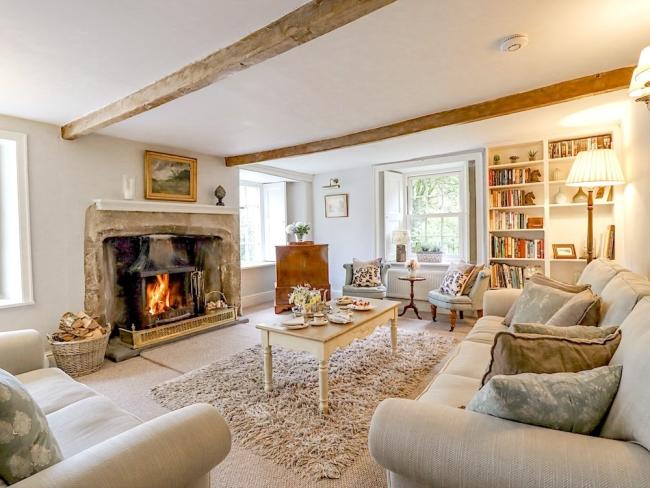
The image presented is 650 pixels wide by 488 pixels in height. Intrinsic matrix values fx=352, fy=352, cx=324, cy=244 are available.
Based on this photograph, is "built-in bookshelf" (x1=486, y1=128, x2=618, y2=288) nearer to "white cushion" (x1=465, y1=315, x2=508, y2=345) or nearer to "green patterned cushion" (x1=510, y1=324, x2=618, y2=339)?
"white cushion" (x1=465, y1=315, x2=508, y2=345)

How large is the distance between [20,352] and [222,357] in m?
1.64

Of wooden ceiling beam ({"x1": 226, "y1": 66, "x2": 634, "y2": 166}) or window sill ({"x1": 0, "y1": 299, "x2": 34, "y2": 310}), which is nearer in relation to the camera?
wooden ceiling beam ({"x1": 226, "y1": 66, "x2": 634, "y2": 166})

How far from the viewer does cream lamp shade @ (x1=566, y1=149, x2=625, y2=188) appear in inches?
113

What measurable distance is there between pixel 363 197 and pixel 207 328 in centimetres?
311

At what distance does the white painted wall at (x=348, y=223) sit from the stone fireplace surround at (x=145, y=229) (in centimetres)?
187

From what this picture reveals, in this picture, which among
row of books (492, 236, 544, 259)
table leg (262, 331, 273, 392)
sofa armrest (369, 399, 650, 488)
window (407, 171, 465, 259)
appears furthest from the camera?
window (407, 171, 465, 259)

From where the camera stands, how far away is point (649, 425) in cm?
88

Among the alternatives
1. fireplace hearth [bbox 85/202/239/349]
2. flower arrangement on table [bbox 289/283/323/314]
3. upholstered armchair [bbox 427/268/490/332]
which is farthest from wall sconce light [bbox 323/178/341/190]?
flower arrangement on table [bbox 289/283/323/314]

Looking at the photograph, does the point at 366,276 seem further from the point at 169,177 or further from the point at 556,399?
the point at 556,399

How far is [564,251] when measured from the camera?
4074 millimetres

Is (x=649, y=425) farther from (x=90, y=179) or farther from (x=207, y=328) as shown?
(x=90, y=179)

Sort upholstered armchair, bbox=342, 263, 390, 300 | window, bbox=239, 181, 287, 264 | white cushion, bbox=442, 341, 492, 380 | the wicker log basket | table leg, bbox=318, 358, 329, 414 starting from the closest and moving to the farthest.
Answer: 1. white cushion, bbox=442, 341, 492, 380
2. table leg, bbox=318, 358, 329, 414
3. the wicker log basket
4. upholstered armchair, bbox=342, 263, 390, 300
5. window, bbox=239, 181, 287, 264

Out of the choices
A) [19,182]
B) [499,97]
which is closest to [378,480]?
[499,97]

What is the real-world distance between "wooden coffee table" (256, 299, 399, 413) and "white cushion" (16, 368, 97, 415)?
1.11 meters
